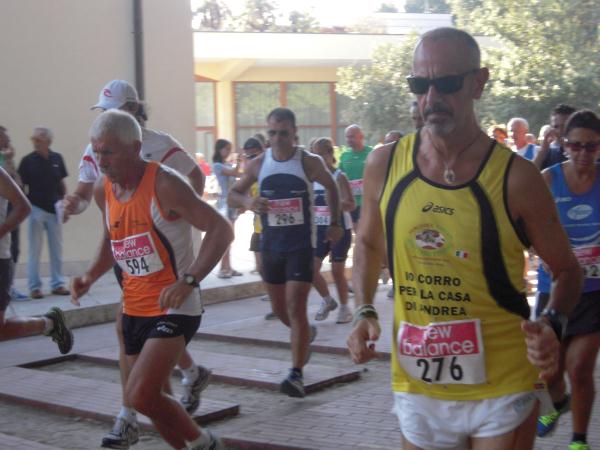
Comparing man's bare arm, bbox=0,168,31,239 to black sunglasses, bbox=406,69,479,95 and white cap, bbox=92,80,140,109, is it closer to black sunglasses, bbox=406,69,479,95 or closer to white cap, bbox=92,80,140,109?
white cap, bbox=92,80,140,109

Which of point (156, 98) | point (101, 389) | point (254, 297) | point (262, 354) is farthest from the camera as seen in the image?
point (156, 98)

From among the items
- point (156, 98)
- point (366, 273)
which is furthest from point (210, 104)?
point (366, 273)

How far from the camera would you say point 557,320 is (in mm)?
3145

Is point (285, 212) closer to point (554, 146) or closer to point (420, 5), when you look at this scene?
point (554, 146)

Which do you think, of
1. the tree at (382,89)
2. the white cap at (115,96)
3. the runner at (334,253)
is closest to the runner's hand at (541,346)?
the white cap at (115,96)

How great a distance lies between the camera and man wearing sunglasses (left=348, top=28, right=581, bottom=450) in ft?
10.2

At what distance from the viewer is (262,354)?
355 inches

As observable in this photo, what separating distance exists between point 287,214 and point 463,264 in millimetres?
4517

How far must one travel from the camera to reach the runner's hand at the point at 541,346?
2949 millimetres

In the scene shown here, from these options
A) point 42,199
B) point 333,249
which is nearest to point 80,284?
point 333,249

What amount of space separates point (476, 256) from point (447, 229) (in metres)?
0.13

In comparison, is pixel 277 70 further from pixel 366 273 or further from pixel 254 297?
pixel 366 273

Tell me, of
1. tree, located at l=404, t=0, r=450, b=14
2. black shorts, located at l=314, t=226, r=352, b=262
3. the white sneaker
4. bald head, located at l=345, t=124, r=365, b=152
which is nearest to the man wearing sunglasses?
the white sneaker

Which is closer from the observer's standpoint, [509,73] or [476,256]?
[476,256]
